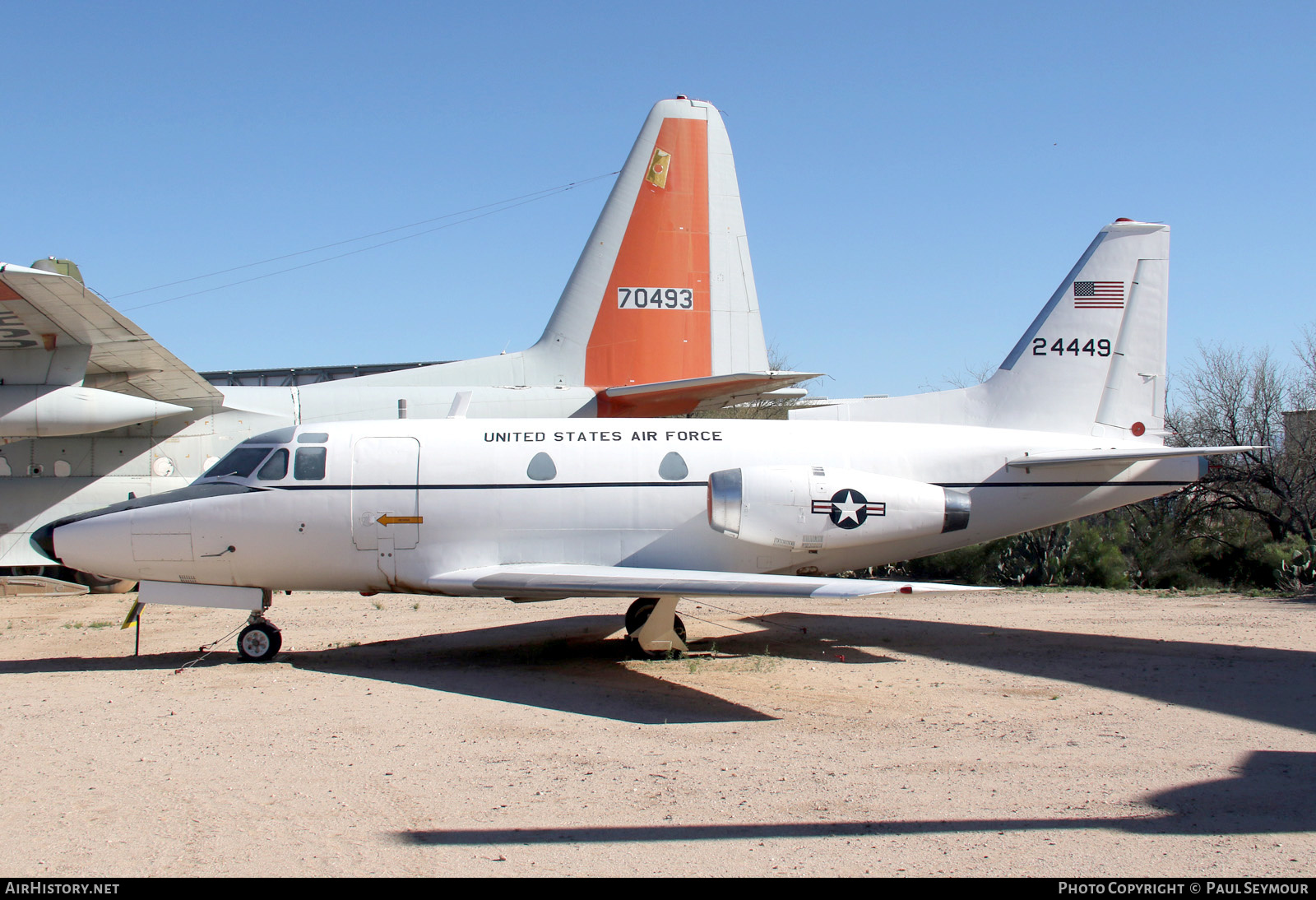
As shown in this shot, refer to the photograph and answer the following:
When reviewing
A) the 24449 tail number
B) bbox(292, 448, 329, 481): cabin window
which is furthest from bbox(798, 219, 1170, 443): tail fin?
bbox(292, 448, 329, 481): cabin window

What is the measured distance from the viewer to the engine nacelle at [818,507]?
10.1 metres

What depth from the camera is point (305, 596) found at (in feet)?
57.5

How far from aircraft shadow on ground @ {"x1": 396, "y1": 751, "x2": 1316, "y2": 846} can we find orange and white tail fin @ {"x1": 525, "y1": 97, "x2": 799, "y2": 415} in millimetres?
10941

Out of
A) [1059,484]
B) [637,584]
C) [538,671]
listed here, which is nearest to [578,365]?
[538,671]

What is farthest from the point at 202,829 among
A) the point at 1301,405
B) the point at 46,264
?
the point at 1301,405

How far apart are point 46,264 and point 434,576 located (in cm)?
1469

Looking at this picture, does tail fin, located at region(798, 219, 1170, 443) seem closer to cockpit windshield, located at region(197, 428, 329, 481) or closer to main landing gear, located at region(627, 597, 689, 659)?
main landing gear, located at region(627, 597, 689, 659)

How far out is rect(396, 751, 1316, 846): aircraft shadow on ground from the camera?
5.11 m

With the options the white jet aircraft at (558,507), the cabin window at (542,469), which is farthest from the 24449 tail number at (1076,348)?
the cabin window at (542,469)

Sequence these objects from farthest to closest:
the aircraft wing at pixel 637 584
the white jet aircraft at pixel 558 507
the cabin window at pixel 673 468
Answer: the cabin window at pixel 673 468, the white jet aircraft at pixel 558 507, the aircraft wing at pixel 637 584

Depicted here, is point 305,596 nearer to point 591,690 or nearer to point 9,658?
point 9,658

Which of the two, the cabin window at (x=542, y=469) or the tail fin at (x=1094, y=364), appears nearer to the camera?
the cabin window at (x=542, y=469)

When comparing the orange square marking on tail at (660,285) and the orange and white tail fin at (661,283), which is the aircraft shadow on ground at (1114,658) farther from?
the orange and white tail fin at (661,283)

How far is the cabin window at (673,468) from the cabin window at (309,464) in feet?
12.8
